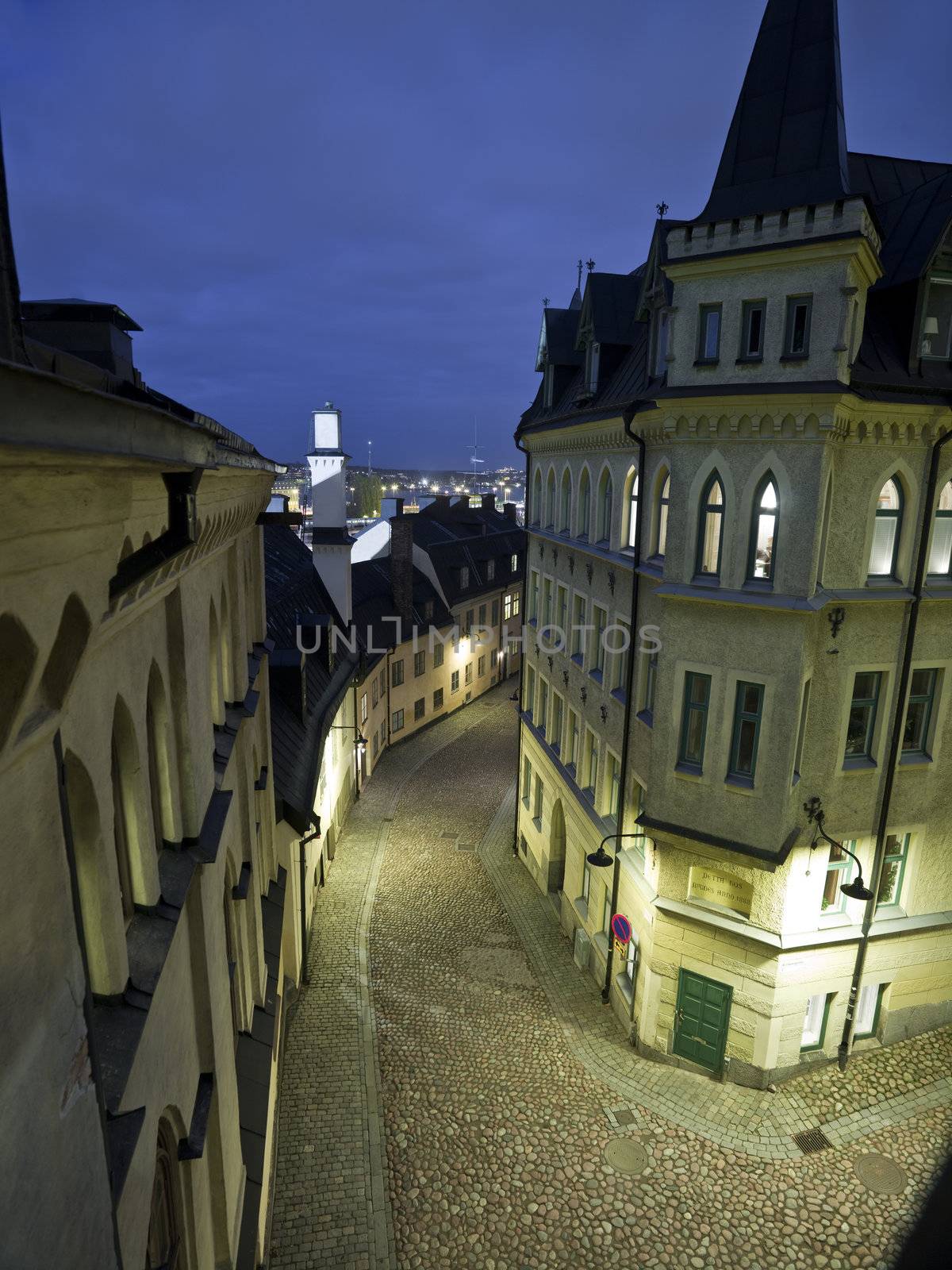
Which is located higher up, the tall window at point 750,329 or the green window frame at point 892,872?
the tall window at point 750,329

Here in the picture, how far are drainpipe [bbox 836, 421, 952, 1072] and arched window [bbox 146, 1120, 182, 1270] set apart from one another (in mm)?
13298

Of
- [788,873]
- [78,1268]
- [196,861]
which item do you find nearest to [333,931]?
[788,873]

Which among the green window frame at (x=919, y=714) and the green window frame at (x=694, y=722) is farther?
the green window frame at (x=919, y=714)

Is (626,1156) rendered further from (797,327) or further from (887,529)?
(797,327)

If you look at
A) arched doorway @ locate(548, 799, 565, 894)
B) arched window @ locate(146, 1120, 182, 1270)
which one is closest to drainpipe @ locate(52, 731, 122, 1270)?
arched window @ locate(146, 1120, 182, 1270)

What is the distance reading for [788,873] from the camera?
14664 millimetres

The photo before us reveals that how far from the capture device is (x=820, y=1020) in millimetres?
16047

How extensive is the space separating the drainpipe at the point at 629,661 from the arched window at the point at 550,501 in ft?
22.4

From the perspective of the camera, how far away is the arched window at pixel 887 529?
45.6 ft

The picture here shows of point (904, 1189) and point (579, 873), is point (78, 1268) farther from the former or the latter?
point (579, 873)

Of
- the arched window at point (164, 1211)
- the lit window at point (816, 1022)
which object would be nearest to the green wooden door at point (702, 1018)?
the lit window at point (816, 1022)

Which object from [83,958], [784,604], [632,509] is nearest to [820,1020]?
[784,604]

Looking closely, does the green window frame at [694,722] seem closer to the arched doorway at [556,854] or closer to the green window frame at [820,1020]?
the green window frame at [820,1020]

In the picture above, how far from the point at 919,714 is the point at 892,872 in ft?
11.7
